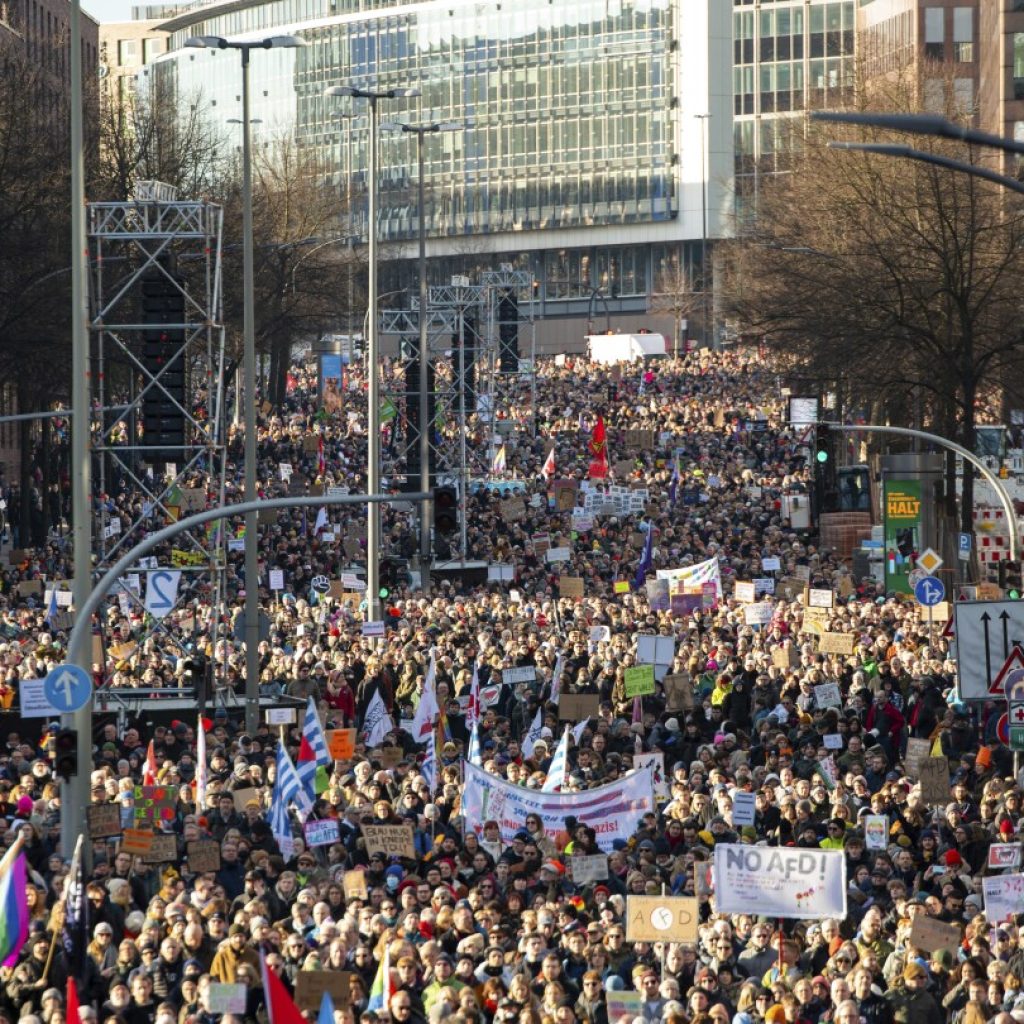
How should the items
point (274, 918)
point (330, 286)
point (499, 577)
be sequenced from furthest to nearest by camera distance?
point (330, 286), point (499, 577), point (274, 918)

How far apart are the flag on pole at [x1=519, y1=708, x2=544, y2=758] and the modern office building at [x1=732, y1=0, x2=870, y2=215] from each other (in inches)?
4488

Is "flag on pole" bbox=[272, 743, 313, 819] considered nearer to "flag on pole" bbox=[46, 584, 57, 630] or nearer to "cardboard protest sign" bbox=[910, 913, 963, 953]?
"cardboard protest sign" bbox=[910, 913, 963, 953]

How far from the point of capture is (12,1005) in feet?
52.1

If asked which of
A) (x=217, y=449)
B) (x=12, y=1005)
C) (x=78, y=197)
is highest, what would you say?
(x=78, y=197)

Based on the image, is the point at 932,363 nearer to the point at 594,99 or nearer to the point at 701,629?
the point at 701,629

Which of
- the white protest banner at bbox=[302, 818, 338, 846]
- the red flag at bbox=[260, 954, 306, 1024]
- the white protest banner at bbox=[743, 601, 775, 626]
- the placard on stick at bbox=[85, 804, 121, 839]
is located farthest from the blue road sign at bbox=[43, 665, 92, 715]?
the white protest banner at bbox=[743, 601, 775, 626]

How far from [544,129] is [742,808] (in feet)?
420

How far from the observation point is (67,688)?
19922 millimetres

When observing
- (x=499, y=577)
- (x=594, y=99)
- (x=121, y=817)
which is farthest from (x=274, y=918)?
(x=594, y=99)

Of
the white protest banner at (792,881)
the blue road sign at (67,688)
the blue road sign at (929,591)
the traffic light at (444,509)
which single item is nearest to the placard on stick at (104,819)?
the blue road sign at (67,688)

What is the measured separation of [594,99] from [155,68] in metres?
38.9

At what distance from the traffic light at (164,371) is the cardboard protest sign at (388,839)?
39.7 feet

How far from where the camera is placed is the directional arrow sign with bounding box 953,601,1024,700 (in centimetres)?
2459

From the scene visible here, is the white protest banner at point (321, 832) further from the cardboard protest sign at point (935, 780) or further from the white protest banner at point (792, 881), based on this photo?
the cardboard protest sign at point (935, 780)
